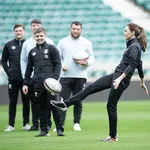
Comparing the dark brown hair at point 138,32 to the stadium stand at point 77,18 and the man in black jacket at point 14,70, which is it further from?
the stadium stand at point 77,18

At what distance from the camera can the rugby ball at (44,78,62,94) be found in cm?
1008

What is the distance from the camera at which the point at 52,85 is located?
1007 centimetres

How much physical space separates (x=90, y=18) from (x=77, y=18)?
1.58 ft

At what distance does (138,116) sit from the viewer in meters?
15.5

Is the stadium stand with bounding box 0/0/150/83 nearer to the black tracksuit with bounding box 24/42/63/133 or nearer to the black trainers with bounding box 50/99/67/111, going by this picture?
the black tracksuit with bounding box 24/42/63/133

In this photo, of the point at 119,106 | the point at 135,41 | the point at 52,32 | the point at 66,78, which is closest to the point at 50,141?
the point at 135,41

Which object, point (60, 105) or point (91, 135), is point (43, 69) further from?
point (91, 135)

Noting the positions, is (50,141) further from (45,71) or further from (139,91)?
(139,91)

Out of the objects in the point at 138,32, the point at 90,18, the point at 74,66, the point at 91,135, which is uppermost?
the point at 138,32

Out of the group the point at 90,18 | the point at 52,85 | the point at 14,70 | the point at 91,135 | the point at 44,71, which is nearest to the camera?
the point at 52,85

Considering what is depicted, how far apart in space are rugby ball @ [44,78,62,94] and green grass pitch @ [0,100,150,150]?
28.4 inches

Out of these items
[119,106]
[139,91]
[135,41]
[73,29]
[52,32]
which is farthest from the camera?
[52,32]

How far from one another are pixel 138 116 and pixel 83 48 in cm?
341

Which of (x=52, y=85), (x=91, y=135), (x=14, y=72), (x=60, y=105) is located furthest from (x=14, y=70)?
(x=60, y=105)
